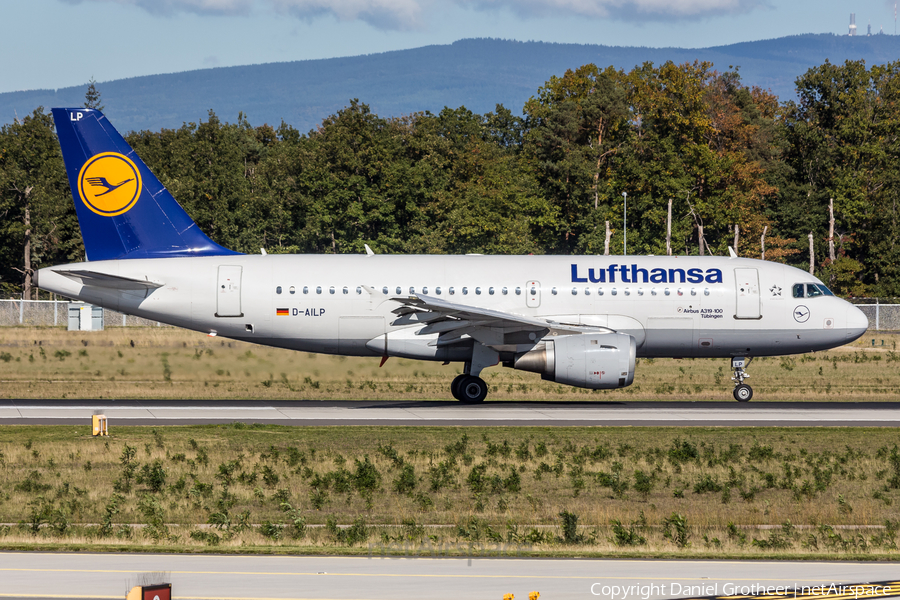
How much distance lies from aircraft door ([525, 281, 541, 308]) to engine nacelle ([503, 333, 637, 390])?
2152 mm

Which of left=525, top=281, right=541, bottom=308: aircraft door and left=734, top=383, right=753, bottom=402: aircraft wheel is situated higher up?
left=525, top=281, right=541, bottom=308: aircraft door

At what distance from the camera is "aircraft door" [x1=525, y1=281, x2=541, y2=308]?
31.6 metres

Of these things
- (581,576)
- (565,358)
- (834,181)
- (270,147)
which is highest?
(270,147)

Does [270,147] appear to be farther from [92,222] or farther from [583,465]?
[583,465]

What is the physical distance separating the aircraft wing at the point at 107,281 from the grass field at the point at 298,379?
4.68 metres

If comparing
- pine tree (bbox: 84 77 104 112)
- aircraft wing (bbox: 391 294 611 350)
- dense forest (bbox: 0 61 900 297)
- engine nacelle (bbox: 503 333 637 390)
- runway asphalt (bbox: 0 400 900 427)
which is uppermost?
pine tree (bbox: 84 77 104 112)

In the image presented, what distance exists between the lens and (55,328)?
63688 millimetres

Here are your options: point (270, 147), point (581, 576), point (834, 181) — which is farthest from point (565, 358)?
point (270, 147)

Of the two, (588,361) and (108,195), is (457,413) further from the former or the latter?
(108,195)

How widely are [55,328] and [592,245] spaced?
4138 cm

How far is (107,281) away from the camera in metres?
30.7

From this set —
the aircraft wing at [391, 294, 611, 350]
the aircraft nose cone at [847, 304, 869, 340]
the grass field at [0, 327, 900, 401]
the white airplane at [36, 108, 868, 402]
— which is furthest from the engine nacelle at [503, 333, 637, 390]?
the aircraft nose cone at [847, 304, 869, 340]

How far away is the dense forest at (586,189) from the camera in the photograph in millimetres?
80875

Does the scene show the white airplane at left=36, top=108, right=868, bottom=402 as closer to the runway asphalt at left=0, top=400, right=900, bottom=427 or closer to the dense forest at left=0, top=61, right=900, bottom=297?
the runway asphalt at left=0, top=400, right=900, bottom=427
